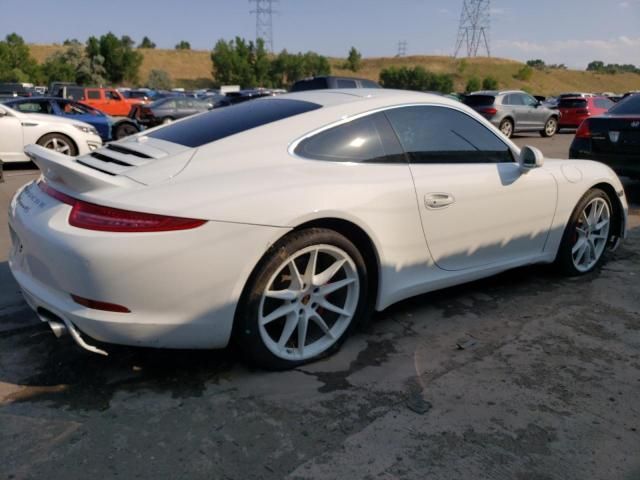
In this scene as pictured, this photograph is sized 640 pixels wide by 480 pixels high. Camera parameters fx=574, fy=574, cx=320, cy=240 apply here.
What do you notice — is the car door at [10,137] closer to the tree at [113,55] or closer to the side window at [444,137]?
the side window at [444,137]

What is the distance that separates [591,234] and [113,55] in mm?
78459

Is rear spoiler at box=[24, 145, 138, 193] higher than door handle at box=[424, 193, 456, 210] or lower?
higher

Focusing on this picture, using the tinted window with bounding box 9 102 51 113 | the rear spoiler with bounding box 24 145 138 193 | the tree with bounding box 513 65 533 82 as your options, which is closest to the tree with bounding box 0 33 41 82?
the tinted window with bounding box 9 102 51 113

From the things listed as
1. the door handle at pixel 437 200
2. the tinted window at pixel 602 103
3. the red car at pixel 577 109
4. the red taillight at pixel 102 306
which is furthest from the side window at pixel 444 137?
the tinted window at pixel 602 103

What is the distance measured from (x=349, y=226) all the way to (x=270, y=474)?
4.31 feet

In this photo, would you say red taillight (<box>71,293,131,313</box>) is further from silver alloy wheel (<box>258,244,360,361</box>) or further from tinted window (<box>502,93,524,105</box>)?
tinted window (<box>502,93,524,105</box>)

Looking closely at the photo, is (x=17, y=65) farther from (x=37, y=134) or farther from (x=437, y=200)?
(x=437, y=200)

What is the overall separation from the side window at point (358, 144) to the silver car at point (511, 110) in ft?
50.1

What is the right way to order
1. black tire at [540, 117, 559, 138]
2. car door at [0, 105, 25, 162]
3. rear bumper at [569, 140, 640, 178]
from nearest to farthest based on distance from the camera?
rear bumper at [569, 140, 640, 178] → car door at [0, 105, 25, 162] → black tire at [540, 117, 559, 138]

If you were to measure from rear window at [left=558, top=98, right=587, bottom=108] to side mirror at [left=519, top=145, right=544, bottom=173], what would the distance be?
20.1 metres

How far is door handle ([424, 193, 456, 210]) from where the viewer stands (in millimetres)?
3281

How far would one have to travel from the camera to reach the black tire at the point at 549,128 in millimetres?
20127

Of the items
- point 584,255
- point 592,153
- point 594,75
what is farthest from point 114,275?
point 594,75

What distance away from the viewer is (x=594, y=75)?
362ft
